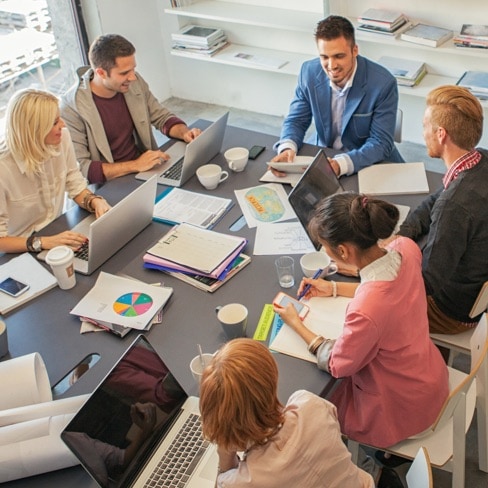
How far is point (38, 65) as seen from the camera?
461cm

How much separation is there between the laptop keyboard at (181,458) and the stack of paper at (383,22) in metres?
2.96

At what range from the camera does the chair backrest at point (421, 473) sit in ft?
4.93

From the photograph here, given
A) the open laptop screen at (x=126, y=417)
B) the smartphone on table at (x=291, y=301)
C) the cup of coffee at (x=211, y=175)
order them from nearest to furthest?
the open laptop screen at (x=126, y=417), the smartphone on table at (x=291, y=301), the cup of coffee at (x=211, y=175)

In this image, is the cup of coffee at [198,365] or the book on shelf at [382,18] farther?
the book on shelf at [382,18]

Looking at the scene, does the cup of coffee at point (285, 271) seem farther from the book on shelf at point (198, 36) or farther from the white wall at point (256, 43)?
the book on shelf at point (198, 36)

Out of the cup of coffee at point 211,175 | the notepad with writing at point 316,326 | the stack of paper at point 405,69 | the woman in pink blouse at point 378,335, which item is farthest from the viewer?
the stack of paper at point 405,69

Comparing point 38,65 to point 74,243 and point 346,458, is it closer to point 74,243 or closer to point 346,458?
point 74,243

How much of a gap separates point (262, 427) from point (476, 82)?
10.0ft

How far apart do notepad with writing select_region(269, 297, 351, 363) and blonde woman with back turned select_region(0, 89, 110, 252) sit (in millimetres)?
964

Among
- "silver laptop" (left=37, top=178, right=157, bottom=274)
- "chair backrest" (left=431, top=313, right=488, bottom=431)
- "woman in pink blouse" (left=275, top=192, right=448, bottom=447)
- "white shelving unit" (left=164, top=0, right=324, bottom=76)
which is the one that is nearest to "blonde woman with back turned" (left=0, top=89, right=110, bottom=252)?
"silver laptop" (left=37, top=178, right=157, bottom=274)

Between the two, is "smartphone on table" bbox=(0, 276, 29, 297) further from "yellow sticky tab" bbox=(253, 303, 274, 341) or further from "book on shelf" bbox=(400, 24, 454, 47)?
"book on shelf" bbox=(400, 24, 454, 47)

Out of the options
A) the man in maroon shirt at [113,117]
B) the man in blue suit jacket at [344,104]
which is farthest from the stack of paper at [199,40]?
the man in blue suit jacket at [344,104]

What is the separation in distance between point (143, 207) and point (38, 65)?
2670 millimetres

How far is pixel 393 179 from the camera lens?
2.69 m
